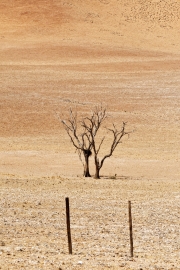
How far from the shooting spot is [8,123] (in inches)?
1644

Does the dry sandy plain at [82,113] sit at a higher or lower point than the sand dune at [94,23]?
lower

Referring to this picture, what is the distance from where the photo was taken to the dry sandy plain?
1151 cm

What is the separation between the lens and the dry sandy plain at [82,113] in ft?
37.8

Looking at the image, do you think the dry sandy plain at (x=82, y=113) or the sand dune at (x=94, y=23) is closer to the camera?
the dry sandy plain at (x=82, y=113)

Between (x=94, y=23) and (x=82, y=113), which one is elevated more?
(x=94, y=23)

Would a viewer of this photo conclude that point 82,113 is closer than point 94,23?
Yes

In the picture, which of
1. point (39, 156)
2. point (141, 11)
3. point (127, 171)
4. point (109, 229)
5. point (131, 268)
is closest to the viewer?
point (131, 268)

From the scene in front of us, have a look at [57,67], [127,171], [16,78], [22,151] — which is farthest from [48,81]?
[127,171]

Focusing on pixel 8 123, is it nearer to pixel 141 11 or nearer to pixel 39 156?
pixel 39 156

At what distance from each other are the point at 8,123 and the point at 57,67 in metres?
20.5

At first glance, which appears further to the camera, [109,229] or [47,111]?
[47,111]

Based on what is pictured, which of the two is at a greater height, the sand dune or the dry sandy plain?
the sand dune

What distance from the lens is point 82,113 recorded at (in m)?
44.5

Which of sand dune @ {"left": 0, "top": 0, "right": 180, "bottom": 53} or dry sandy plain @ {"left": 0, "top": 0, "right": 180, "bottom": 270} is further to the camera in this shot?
sand dune @ {"left": 0, "top": 0, "right": 180, "bottom": 53}
